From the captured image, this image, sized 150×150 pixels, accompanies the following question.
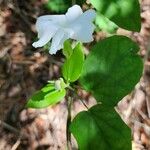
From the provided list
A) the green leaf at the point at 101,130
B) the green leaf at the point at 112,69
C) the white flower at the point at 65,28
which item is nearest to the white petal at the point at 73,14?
the white flower at the point at 65,28

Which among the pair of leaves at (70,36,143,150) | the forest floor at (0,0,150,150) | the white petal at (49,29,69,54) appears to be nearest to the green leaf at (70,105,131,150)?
the pair of leaves at (70,36,143,150)

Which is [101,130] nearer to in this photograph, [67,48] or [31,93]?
[67,48]

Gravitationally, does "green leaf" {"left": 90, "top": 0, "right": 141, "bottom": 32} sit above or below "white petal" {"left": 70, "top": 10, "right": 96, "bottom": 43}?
below

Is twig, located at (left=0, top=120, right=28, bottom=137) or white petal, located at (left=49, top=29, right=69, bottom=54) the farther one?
twig, located at (left=0, top=120, right=28, bottom=137)

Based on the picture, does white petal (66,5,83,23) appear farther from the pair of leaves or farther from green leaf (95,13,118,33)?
green leaf (95,13,118,33)

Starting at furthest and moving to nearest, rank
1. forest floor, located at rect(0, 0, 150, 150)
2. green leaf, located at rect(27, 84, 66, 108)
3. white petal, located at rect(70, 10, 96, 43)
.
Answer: forest floor, located at rect(0, 0, 150, 150) → green leaf, located at rect(27, 84, 66, 108) → white petal, located at rect(70, 10, 96, 43)

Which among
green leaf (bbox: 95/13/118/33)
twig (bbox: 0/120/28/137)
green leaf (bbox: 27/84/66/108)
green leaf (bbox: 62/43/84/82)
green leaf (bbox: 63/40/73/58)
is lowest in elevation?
twig (bbox: 0/120/28/137)
